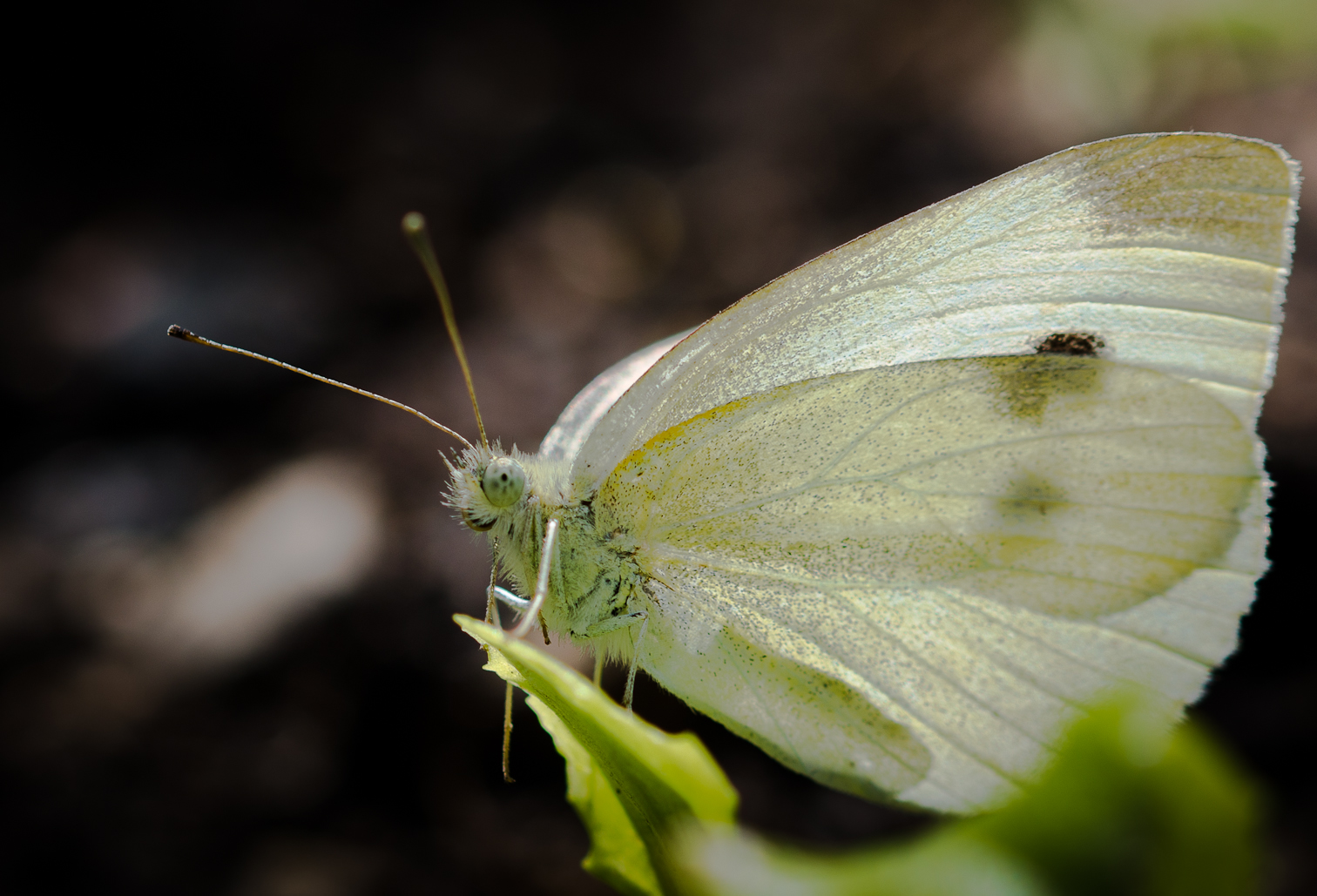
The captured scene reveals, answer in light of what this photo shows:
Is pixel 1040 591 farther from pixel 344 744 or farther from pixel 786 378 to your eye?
pixel 344 744

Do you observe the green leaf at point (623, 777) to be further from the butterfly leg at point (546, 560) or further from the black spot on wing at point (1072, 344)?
the black spot on wing at point (1072, 344)

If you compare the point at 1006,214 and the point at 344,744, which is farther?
the point at 344,744

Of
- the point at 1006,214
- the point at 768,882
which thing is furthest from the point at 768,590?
the point at 768,882

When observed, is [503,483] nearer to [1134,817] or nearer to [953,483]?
[953,483]

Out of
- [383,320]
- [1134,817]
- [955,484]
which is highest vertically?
[383,320]

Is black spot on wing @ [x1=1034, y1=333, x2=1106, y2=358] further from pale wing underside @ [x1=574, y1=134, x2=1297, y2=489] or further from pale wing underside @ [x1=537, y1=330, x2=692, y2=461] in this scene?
pale wing underside @ [x1=537, y1=330, x2=692, y2=461]

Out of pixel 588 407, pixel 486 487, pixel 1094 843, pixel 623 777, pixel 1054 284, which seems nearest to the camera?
pixel 1094 843

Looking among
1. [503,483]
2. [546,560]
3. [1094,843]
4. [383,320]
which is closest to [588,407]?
[503,483]
